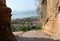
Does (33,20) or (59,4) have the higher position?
(59,4)

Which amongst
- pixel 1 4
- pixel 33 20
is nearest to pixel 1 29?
pixel 1 4

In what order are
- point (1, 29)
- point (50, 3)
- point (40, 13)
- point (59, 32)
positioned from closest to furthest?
point (1, 29)
point (59, 32)
point (50, 3)
point (40, 13)

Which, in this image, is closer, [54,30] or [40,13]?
[54,30]

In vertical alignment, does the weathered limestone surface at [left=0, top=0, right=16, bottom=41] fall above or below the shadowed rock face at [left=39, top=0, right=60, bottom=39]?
above

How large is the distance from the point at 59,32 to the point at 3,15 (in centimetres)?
608

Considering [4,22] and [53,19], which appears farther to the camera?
[53,19]

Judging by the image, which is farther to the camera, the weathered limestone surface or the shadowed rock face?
the shadowed rock face

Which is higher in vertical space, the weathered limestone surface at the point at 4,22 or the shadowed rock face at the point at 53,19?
the weathered limestone surface at the point at 4,22

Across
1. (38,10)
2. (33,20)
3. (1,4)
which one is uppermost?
(1,4)

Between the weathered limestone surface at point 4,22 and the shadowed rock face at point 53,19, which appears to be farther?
the shadowed rock face at point 53,19

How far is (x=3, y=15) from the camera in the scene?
11.3 feet

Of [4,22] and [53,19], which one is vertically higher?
[4,22]

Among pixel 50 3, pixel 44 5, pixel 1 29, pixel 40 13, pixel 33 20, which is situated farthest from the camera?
pixel 33 20

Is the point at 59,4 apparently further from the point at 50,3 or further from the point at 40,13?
the point at 40,13
